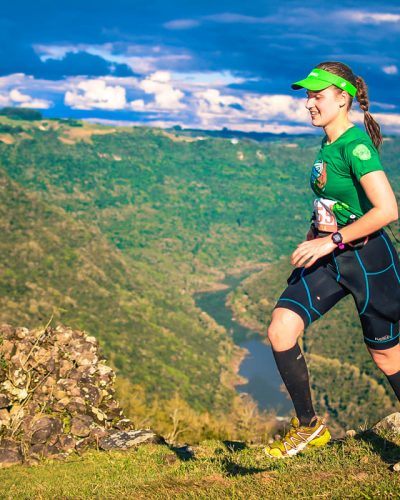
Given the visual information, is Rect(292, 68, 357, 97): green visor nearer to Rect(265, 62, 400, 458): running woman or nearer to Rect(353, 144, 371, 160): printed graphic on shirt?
Rect(265, 62, 400, 458): running woman

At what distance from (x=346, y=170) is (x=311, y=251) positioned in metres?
0.60

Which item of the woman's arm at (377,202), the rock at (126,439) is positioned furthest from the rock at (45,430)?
the woman's arm at (377,202)

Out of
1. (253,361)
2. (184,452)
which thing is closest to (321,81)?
(184,452)

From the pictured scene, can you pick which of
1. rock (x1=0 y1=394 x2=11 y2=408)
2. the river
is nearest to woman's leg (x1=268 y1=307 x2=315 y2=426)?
rock (x1=0 y1=394 x2=11 y2=408)

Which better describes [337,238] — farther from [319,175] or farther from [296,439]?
[296,439]

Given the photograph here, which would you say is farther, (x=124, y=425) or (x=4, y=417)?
(x=124, y=425)

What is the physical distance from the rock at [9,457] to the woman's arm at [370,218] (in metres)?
4.67

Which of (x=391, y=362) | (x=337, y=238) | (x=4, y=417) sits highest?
(x=337, y=238)

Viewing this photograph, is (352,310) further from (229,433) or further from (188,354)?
(229,433)

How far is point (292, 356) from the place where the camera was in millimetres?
4227

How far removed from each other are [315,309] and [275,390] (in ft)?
329

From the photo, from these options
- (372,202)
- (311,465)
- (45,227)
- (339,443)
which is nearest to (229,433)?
(339,443)

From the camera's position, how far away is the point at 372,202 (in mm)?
3801

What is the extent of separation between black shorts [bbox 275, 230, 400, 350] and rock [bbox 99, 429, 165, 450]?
12.7 ft
